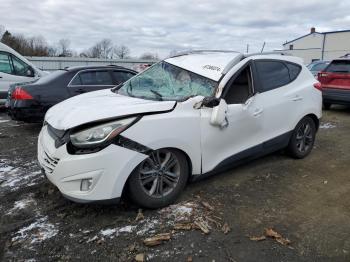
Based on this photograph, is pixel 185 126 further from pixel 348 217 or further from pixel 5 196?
pixel 5 196

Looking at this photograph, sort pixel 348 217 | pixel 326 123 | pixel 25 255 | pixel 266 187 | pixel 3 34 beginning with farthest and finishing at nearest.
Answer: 1. pixel 3 34
2. pixel 326 123
3. pixel 266 187
4. pixel 348 217
5. pixel 25 255

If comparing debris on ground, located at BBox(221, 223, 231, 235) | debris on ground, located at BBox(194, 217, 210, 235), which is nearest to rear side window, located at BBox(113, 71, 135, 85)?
debris on ground, located at BBox(194, 217, 210, 235)

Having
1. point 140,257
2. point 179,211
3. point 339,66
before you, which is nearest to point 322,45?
point 339,66

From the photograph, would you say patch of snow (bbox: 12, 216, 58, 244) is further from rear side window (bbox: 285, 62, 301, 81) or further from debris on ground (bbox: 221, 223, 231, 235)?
rear side window (bbox: 285, 62, 301, 81)

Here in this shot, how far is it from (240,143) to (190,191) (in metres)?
0.86

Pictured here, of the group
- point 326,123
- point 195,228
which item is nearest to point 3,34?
point 326,123

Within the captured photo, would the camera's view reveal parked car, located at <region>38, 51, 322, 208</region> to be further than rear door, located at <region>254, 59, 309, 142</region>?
No

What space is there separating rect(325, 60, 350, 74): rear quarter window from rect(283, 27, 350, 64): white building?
39675 mm

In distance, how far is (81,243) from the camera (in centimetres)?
335

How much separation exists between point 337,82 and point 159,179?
8.30 metres

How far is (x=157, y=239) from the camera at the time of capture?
3383 mm

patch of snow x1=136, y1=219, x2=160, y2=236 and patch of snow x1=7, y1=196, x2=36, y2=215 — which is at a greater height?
patch of snow x1=7, y1=196, x2=36, y2=215

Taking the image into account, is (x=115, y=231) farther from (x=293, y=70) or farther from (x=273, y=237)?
(x=293, y=70)

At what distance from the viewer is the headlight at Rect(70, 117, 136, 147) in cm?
349
